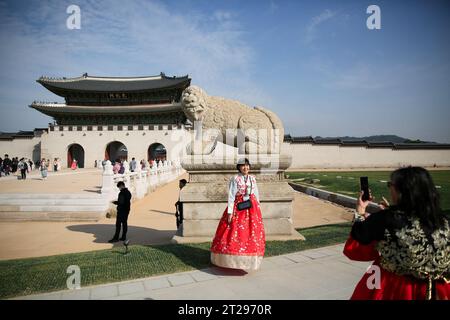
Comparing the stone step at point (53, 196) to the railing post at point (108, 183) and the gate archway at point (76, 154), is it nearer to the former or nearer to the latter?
the railing post at point (108, 183)

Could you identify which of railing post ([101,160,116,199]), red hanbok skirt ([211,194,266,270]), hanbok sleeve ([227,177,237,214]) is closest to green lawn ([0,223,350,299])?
red hanbok skirt ([211,194,266,270])

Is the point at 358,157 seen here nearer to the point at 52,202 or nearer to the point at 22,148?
the point at 52,202

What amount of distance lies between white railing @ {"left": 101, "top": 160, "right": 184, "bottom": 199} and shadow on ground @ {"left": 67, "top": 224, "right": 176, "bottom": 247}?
5.59 feet

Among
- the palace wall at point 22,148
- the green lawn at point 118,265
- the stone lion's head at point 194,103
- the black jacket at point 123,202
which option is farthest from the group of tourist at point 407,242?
the palace wall at point 22,148

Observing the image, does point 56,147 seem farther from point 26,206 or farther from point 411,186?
point 411,186

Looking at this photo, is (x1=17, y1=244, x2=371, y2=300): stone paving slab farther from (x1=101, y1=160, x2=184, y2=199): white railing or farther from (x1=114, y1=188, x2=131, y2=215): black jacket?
(x1=101, y1=160, x2=184, y2=199): white railing

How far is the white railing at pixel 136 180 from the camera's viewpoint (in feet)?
32.9

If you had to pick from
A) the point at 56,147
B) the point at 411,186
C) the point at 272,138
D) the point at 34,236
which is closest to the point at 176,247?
the point at 272,138

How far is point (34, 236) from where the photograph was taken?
738cm

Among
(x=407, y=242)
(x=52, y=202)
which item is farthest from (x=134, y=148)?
(x=407, y=242)

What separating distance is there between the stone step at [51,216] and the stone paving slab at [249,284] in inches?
269
